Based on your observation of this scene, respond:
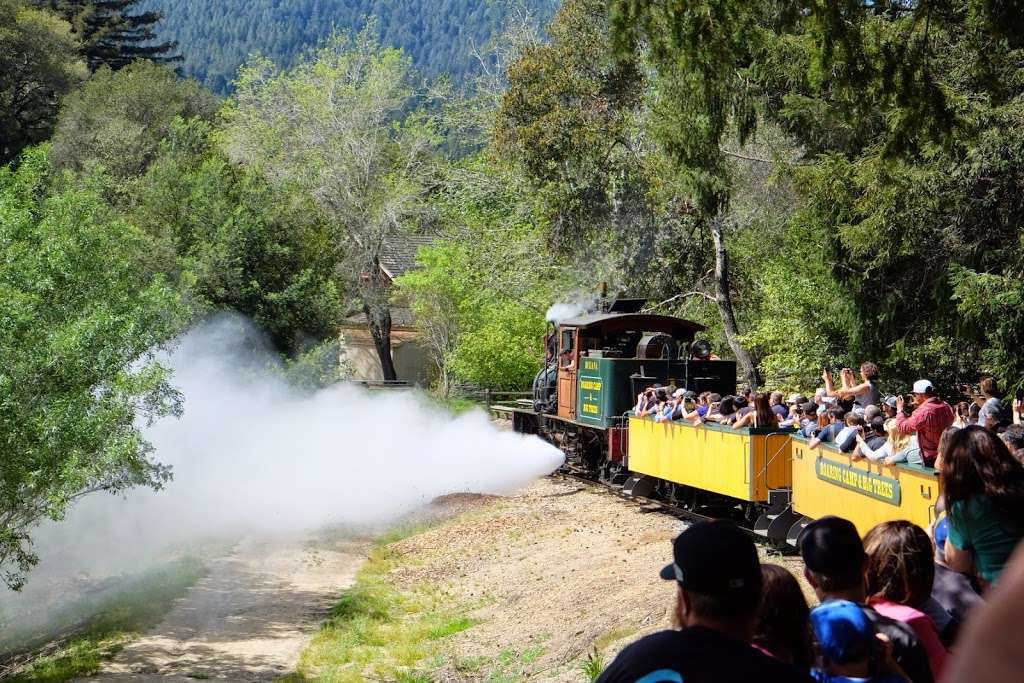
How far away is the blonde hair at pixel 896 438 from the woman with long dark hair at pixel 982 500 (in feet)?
18.8

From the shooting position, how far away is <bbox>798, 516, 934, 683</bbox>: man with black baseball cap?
3898 millimetres

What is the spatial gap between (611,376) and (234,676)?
32.9ft

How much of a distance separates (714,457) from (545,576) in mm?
2980

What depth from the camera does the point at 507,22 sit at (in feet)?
137

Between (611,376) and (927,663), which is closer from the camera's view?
(927,663)

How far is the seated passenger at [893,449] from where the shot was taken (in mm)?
10633

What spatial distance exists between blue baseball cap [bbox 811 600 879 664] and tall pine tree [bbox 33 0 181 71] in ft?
247

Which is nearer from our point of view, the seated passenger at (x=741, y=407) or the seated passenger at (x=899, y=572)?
the seated passenger at (x=899, y=572)

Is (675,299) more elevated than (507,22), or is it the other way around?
(507,22)

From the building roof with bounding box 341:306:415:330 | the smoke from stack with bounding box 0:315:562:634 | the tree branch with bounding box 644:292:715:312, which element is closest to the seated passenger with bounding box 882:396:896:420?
the smoke from stack with bounding box 0:315:562:634

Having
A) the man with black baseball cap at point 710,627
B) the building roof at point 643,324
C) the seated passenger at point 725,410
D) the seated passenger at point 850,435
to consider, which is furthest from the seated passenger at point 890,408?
the man with black baseball cap at point 710,627

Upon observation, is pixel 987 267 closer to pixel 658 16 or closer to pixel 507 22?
pixel 658 16

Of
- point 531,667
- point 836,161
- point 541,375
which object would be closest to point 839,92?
point 531,667

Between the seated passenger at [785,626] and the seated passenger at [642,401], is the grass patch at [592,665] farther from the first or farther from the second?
the seated passenger at [642,401]
